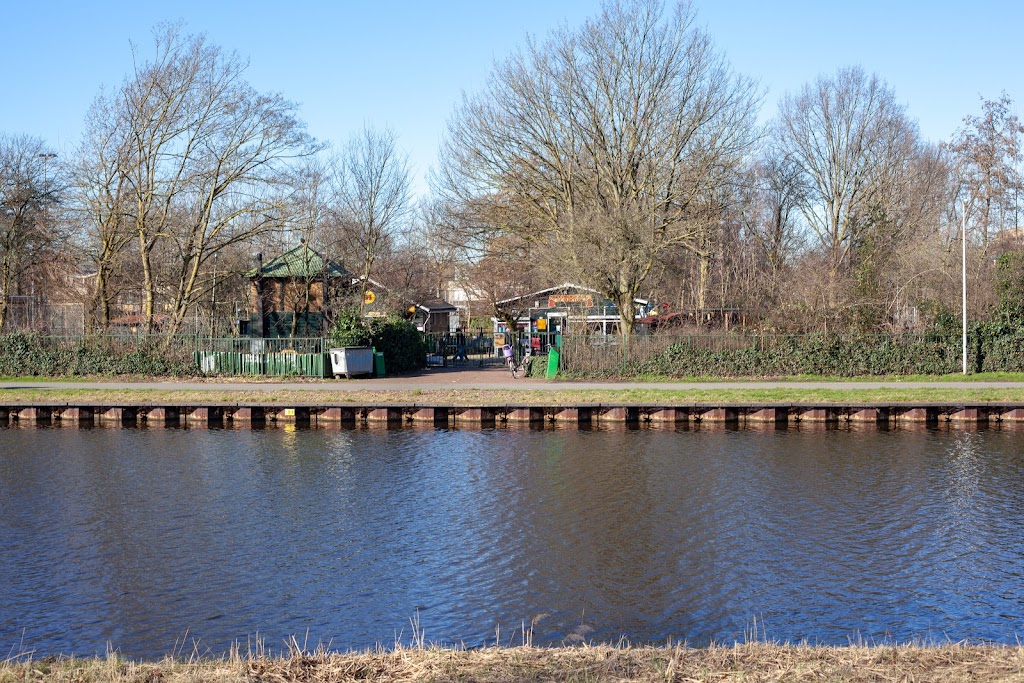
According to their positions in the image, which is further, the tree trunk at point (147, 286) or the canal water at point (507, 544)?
the tree trunk at point (147, 286)

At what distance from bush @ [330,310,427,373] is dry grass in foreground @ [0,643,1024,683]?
27.5 m

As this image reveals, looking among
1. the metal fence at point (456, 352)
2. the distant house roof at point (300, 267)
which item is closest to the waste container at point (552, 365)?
the metal fence at point (456, 352)

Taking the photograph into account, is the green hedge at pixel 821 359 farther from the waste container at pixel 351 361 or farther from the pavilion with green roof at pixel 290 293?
the pavilion with green roof at pixel 290 293

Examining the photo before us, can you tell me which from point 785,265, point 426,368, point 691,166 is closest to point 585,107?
point 691,166

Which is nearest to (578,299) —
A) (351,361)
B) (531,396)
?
(351,361)

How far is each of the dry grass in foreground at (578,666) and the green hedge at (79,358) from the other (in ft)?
96.9

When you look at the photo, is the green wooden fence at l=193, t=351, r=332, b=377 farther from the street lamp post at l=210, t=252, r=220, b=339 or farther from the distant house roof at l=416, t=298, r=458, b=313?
the distant house roof at l=416, t=298, r=458, b=313

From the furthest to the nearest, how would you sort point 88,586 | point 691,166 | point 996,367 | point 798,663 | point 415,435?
point 691,166
point 996,367
point 415,435
point 88,586
point 798,663

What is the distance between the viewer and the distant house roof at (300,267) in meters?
46.8

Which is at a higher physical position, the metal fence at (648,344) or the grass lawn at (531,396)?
the metal fence at (648,344)

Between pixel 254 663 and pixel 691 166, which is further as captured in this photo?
pixel 691 166

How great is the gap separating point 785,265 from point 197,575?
49477 mm

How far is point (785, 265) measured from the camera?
56469 millimetres

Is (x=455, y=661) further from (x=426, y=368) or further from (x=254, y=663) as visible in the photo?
(x=426, y=368)
